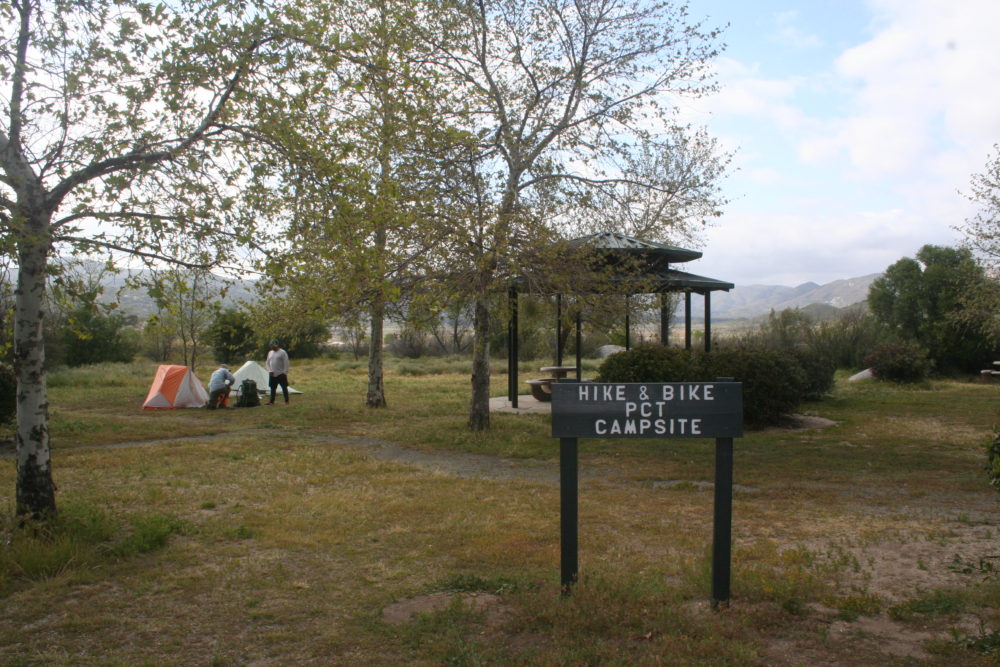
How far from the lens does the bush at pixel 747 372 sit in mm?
13508

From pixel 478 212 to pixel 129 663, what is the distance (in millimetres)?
8324

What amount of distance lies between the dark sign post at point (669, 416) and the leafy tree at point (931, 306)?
3065cm

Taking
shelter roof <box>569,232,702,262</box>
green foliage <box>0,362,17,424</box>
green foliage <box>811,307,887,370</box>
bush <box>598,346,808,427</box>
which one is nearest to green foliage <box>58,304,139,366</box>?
green foliage <box>0,362,17,424</box>

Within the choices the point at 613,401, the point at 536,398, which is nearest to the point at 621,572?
the point at 613,401

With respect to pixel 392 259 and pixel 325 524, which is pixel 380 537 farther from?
pixel 392 259

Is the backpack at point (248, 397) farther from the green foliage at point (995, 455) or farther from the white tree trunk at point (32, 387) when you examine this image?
the green foliage at point (995, 455)

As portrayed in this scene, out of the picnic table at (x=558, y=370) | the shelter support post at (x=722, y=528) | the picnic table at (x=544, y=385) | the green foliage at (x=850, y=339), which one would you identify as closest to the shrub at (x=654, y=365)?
the picnic table at (x=544, y=385)

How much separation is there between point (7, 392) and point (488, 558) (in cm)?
879

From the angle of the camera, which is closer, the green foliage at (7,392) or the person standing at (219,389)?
the green foliage at (7,392)

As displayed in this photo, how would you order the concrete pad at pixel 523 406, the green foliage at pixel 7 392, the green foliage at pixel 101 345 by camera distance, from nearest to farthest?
the green foliage at pixel 7 392, the concrete pad at pixel 523 406, the green foliage at pixel 101 345

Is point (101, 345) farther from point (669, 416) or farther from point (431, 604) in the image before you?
point (669, 416)

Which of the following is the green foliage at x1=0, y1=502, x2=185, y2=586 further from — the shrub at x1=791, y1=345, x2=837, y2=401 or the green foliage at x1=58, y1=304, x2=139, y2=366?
the green foliage at x1=58, y1=304, x2=139, y2=366

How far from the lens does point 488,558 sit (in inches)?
222

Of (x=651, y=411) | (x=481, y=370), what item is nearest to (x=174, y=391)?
(x=481, y=370)
